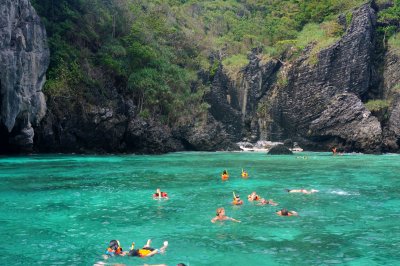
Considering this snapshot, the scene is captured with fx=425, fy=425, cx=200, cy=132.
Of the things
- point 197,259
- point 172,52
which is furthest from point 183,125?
point 197,259

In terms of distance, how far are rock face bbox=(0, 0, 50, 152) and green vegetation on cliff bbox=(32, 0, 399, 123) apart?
11.7ft

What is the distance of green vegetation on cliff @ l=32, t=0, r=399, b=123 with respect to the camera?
1608 inches

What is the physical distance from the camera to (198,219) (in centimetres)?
1466

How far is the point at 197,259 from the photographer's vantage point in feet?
34.2

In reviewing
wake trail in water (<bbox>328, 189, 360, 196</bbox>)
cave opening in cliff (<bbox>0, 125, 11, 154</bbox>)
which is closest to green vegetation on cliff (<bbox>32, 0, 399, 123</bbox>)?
cave opening in cliff (<bbox>0, 125, 11, 154</bbox>)

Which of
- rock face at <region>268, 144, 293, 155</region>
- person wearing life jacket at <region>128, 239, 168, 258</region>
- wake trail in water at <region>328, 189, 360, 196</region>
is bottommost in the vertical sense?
person wearing life jacket at <region>128, 239, 168, 258</region>

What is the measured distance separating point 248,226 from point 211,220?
4.58 ft

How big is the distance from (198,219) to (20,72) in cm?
2183

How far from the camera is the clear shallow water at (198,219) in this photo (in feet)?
35.2

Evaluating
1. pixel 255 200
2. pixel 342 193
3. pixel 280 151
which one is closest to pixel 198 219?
pixel 255 200

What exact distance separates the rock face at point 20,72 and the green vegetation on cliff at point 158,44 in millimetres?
3574

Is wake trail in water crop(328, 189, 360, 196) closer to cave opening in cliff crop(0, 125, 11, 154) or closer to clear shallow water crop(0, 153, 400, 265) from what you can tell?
clear shallow water crop(0, 153, 400, 265)

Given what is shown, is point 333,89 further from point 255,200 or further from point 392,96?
point 255,200

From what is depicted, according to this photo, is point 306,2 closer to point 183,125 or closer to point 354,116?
point 354,116
